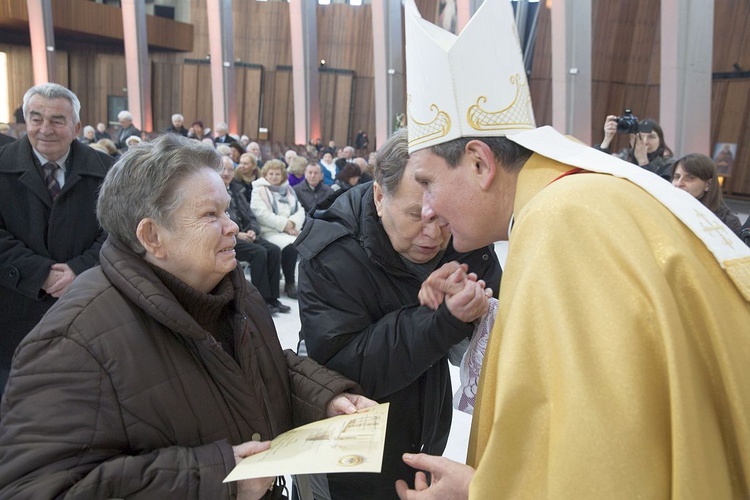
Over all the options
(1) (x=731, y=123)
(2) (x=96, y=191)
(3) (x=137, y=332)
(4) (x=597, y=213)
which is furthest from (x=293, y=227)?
(1) (x=731, y=123)

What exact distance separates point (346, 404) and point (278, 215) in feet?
17.9

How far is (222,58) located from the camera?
1723 centimetres

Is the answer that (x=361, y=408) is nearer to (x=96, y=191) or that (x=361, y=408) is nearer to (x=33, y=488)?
(x=33, y=488)

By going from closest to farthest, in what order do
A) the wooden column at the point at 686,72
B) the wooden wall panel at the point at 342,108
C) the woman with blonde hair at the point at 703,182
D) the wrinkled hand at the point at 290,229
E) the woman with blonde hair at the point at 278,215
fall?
the woman with blonde hair at the point at 703,182 → the woman with blonde hair at the point at 278,215 → the wrinkled hand at the point at 290,229 → the wooden column at the point at 686,72 → the wooden wall panel at the point at 342,108

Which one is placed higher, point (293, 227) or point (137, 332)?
point (137, 332)

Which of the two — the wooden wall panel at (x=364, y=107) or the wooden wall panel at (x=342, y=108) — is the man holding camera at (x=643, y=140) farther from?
the wooden wall panel at (x=342, y=108)

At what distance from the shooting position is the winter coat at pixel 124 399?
4.10 feet

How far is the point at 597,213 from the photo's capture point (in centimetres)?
102

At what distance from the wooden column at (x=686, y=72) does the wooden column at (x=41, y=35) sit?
1458 centimetres

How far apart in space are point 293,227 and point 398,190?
5.28 m

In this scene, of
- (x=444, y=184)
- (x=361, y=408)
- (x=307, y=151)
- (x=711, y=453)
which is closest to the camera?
(x=711, y=453)

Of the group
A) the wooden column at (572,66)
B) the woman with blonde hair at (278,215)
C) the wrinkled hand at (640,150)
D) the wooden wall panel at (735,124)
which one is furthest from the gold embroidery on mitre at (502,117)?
the wooden wall panel at (735,124)

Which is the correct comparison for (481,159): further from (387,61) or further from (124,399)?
(387,61)

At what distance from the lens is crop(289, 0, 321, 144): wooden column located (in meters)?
16.4
